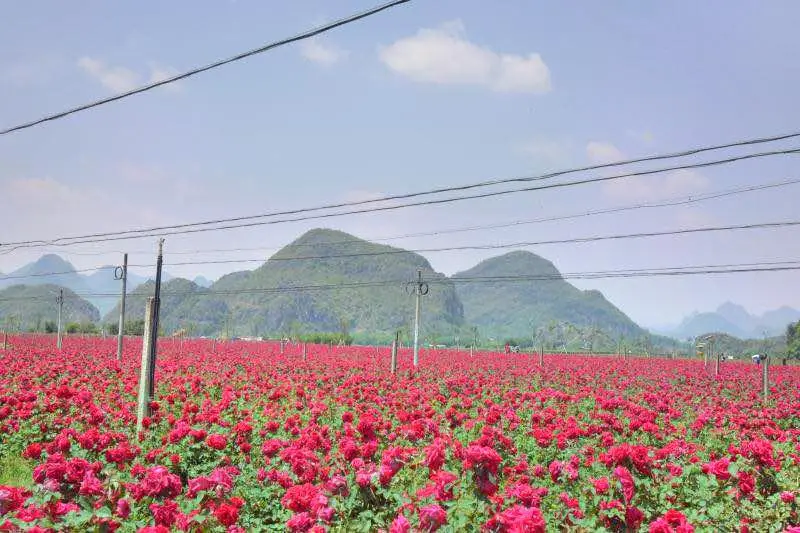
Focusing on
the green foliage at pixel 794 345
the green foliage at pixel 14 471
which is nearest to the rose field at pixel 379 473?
the green foliage at pixel 14 471

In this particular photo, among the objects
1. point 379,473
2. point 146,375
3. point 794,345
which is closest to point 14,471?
point 146,375

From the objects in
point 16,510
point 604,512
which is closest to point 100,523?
point 16,510

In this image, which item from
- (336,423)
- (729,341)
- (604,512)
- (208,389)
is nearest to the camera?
(604,512)

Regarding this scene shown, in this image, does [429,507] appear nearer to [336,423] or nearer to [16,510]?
[16,510]

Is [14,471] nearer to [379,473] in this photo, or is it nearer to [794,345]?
[379,473]

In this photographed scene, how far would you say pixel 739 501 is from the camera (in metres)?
4.88

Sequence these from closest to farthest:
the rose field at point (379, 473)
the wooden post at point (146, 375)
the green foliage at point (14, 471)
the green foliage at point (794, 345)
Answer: the rose field at point (379, 473) < the green foliage at point (14, 471) < the wooden post at point (146, 375) < the green foliage at point (794, 345)

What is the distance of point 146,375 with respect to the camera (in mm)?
9602

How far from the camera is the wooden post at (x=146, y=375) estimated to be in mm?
9064

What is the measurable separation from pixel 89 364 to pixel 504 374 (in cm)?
1361

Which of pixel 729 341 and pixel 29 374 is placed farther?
pixel 729 341

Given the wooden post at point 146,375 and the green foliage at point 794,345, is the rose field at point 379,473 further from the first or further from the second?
the green foliage at point 794,345

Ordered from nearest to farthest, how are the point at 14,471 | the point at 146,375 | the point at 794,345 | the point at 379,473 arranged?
the point at 379,473 → the point at 14,471 → the point at 146,375 → the point at 794,345

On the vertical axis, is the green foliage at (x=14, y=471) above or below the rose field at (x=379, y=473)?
below
